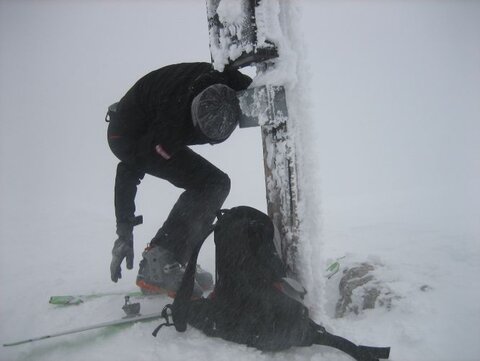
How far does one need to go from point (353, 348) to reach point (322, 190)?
3656 millimetres

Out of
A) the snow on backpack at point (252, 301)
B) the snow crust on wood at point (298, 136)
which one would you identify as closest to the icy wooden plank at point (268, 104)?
the snow crust on wood at point (298, 136)

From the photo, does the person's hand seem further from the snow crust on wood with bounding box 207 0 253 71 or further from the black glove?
the snow crust on wood with bounding box 207 0 253 71

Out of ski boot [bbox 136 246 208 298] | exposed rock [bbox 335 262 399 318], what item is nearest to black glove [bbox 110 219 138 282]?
ski boot [bbox 136 246 208 298]

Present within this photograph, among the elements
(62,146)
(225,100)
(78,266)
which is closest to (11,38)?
(62,146)

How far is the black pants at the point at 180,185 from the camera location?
2.10 metres

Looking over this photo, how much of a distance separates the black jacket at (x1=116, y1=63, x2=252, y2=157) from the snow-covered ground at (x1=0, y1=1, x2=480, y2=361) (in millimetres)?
621

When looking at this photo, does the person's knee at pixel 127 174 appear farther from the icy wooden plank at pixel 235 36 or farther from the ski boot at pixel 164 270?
the icy wooden plank at pixel 235 36

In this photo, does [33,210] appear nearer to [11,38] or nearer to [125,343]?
[125,343]

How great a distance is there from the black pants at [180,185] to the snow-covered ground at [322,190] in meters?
0.51

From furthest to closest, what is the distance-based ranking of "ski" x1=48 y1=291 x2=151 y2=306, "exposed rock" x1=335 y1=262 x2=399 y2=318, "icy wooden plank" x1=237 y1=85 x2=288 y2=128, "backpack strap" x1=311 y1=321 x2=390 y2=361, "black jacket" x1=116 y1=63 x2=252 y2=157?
"ski" x1=48 y1=291 x2=151 y2=306 → "exposed rock" x1=335 y1=262 x2=399 y2=318 → "black jacket" x1=116 y1=63 x2=252 y2=157 → "icy wooden plank" x1=237 y1=85 x2=288 y2=128 → "backpack strap" x1=311 y1=321 x2=390 y2=361

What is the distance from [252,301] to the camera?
1520 millimetres

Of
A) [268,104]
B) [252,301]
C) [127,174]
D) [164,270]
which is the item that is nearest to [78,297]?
[164,270]

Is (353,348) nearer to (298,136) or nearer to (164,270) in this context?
(298,136)

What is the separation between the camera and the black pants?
82.8 inches
